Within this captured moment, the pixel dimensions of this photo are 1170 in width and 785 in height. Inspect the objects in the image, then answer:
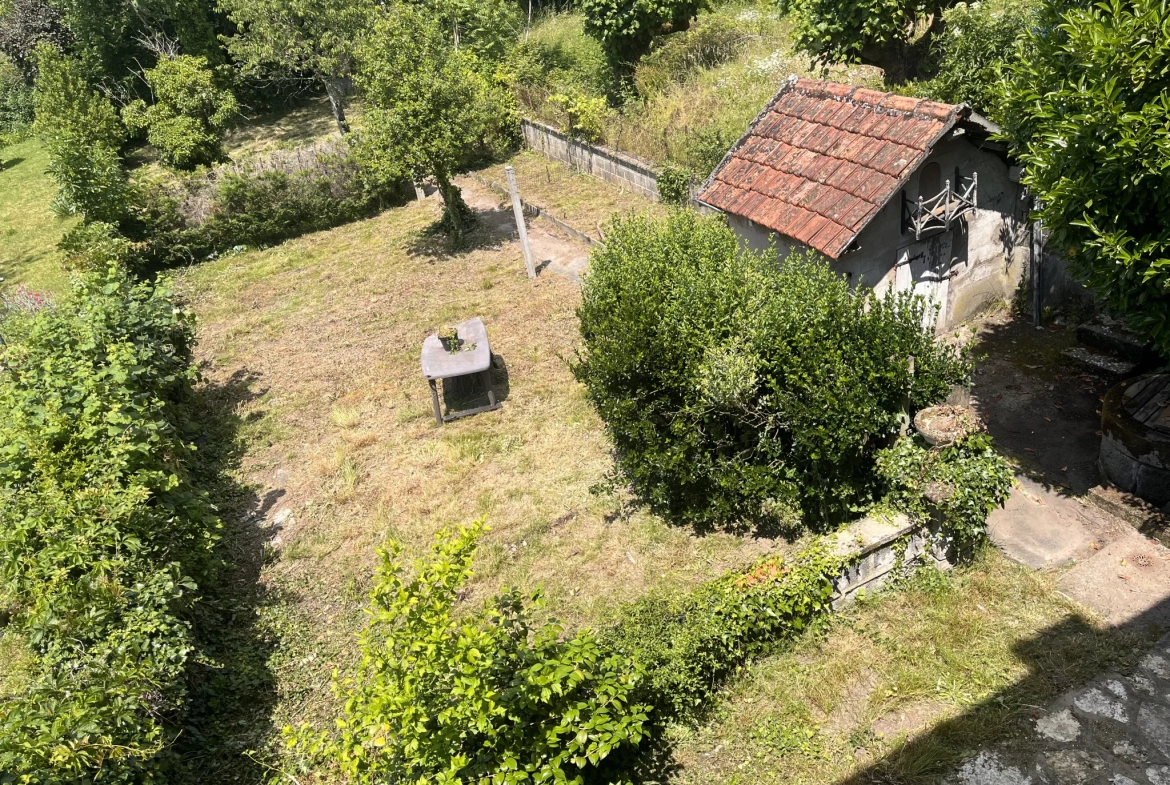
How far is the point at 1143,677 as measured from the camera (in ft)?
18.6

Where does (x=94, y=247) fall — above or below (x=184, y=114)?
below

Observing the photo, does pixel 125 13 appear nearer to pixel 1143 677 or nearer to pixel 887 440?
pixel 887 440

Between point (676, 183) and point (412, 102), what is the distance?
5478 mm

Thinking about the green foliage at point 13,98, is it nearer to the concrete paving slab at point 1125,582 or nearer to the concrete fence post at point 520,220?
the concrete fence post at point 520,220

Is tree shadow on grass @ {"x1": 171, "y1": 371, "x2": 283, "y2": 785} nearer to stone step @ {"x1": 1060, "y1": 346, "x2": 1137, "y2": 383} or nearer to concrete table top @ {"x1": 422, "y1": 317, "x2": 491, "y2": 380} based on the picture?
concrete table top @ {"x1": 422, "y1": 317, "x2": 491, "y2": 380}

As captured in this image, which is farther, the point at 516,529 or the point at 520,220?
the point at 520,220

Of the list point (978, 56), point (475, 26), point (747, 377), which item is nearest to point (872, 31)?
point (978, 56)

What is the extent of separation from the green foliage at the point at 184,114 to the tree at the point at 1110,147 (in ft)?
75.7

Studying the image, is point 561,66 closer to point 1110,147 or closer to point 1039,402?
point 1039,402

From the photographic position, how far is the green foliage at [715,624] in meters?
5.64

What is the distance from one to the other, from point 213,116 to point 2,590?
67.0ft

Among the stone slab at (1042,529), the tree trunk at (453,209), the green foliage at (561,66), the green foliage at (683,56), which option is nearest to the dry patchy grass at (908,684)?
the stone slab at (1042,529)

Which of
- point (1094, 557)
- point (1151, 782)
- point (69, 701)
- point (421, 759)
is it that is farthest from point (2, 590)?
point (1094, 557)

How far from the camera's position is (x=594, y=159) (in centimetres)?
1852
